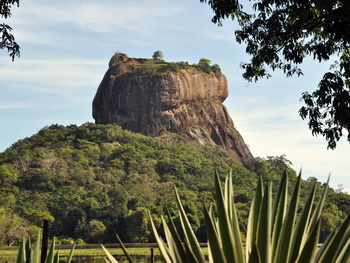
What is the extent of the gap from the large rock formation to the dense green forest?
5.42 metres

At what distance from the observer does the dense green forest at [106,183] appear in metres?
51.2

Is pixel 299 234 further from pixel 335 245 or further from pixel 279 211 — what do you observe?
pixel 279 211

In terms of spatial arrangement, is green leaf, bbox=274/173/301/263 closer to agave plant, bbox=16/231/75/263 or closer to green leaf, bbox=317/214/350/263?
green leaf, bbox=317/214/350/263

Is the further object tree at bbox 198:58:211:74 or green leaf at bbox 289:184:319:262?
tree at bbox 198:58:211:74

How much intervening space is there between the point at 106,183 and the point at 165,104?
30.1 meters

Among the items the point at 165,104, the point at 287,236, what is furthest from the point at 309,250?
the point at 165,104

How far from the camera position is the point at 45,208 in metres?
54.0

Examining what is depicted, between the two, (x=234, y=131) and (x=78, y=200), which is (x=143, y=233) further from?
(x=234, y=131)

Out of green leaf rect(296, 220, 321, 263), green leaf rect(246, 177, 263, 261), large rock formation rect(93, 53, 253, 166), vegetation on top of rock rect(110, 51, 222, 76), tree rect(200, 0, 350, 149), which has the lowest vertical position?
green leaf rect(296, 220, 321, 263)

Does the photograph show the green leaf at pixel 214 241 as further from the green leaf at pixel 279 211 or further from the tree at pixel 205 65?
the tree at pixel 205 65

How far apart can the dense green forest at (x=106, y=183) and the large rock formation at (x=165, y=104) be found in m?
5.42

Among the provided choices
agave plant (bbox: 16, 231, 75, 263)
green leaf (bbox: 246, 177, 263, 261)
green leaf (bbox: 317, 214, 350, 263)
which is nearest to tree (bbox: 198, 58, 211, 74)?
agave plant (bbox: 16, 231, 75, 263)

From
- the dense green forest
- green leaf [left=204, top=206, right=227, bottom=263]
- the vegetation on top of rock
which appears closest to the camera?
green leaf [left=204, top=206, right=227, bottom=263]

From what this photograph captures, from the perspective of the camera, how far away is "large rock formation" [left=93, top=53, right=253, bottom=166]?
311 feet
